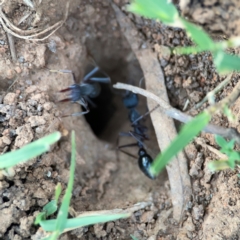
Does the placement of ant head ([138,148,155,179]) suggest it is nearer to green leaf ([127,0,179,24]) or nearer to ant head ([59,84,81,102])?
ant head ([59,84,81,102])

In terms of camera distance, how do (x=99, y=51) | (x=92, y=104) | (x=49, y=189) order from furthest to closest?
(x=92, y=104)
(x=99, y=51)
(x=49, y=189)

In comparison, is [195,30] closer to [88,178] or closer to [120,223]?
[120,223]

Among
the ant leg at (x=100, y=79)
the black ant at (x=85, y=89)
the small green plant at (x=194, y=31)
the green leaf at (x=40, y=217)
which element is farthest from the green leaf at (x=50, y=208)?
the ant leg at (x=100, y=79)

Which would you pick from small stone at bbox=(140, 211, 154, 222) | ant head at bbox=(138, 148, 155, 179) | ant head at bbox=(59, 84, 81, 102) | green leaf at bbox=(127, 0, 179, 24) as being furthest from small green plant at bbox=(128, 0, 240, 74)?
ant head at bbox=(138, 148, 155, 179)

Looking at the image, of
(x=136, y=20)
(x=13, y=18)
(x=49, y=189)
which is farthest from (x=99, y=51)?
(x=49, y=189)

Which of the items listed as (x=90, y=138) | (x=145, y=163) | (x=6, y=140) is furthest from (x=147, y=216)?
(x=6, y=140)
